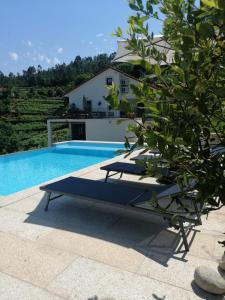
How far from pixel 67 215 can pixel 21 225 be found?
0.87m

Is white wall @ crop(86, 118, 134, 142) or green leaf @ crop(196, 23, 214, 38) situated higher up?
green leaf @ crop(196, 23, 214, 38)

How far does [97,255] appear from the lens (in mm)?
3936

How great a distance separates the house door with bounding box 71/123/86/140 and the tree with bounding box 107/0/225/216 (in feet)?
88.4

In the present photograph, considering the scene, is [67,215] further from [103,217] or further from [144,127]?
[144,127]

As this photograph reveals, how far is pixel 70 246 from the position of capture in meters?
4.19

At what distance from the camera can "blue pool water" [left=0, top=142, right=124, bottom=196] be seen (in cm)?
1119

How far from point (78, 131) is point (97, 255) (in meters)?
25.2

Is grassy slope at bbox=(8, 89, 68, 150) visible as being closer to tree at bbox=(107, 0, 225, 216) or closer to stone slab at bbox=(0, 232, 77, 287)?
stone slab at bbox=(0, 232, 77, 287)

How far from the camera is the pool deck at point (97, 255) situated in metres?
3.22

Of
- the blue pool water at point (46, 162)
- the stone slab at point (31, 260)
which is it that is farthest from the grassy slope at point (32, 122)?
the stone slab at point (31, 260)

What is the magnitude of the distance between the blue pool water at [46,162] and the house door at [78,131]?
871cm

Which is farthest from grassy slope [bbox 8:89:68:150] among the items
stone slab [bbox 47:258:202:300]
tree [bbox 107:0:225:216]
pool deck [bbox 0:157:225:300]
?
tree [bbox 107:0:225:216]

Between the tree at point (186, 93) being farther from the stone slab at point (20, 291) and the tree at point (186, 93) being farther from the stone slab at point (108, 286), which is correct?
the stone slab at point (20, 291)

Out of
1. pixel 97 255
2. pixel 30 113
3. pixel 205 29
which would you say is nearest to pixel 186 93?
pixel 205 29
